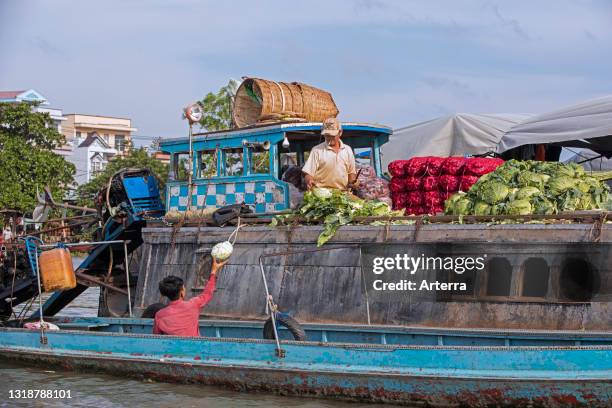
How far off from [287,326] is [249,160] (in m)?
2.53

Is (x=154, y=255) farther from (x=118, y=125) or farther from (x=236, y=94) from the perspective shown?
(x=118, y=125)

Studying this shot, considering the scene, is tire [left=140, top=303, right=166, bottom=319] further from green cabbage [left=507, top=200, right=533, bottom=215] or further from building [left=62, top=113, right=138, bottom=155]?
building [left=62, top=113, right=138, bottom=155]

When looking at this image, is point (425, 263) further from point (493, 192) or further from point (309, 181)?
point (309, 181)

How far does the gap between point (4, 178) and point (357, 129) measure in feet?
94.1

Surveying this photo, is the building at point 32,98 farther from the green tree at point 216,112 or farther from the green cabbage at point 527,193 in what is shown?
the green cabbage at point 527,193

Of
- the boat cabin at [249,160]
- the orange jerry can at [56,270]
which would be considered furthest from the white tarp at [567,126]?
the orange jerry can at [56,270]

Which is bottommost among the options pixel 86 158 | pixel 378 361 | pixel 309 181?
pixel 378 361

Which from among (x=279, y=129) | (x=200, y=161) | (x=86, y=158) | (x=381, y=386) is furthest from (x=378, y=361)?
(x=86, y=158)

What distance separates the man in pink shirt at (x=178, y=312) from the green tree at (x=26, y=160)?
27.6m

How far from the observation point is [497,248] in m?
8.89

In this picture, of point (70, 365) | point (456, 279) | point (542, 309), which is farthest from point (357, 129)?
point (70, 365)

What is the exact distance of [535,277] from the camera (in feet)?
28.7

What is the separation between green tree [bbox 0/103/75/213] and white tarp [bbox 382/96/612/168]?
2203cm

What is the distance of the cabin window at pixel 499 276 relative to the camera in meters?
8.88
